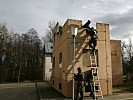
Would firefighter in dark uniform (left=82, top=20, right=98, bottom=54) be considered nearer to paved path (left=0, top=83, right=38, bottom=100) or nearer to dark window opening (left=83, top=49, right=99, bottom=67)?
dark window opening (left=83, top=49, right=99, bottom=67)

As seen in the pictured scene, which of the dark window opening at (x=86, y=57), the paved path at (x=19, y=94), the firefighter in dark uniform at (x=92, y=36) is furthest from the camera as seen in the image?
the paved path at (x=19, y=94)

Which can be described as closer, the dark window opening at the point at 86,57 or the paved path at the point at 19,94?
the dark window opening at the point at 86,57

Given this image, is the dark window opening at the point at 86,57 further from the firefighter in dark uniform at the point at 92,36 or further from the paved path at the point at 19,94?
the paved path at the point at 19,94

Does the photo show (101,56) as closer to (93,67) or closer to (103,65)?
(103,65)

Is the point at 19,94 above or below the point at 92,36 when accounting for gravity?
below

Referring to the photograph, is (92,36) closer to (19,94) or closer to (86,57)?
(86,57)

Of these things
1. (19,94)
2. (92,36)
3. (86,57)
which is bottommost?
(19,94)

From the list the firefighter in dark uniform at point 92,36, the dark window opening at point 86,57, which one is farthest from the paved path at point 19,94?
the firefighter in dark uniform at point 92,36

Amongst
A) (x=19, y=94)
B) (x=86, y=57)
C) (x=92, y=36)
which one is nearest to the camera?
(x=92, y=36)

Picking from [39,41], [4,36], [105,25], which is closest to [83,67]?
[105,25]

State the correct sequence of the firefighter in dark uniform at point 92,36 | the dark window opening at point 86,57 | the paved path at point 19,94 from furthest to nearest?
the paved path at point 19,94
the dark window opening at point 86,57
the firefighter in dark uniform at point 92,36

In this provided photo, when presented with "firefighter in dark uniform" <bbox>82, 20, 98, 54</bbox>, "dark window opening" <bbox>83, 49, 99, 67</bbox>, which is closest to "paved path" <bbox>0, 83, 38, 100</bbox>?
"dark window opening" <bbox>83, 49, 99, 67</bbox>

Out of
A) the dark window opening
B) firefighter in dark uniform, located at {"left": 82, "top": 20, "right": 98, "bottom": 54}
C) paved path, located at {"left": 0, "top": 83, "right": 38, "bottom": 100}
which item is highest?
firefighter in dark uniform, located at {"left": 82, "top": 20, "right": 98, "bottom": 54}

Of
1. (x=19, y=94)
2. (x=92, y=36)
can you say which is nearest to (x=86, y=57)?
(x=92, y=36)
